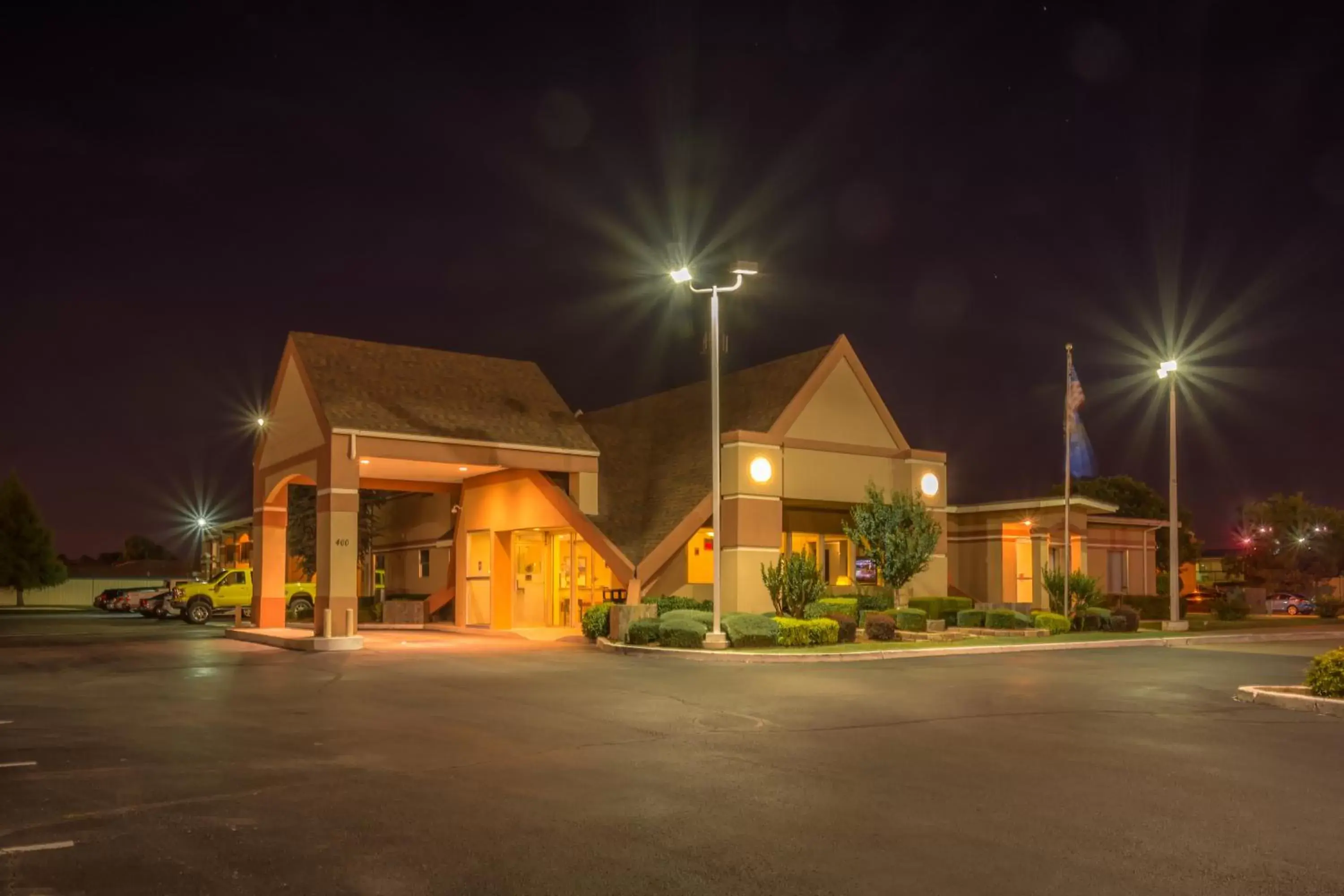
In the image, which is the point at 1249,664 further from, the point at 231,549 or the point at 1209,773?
the point at 231,549

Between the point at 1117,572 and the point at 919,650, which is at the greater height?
the point at 1117,572

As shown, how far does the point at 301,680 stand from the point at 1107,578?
37.0m

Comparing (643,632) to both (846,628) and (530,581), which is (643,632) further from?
(530,581)

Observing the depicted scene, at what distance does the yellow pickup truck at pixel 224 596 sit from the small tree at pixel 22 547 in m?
41.3

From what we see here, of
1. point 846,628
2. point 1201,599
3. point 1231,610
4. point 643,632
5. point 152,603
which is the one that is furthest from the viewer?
point 1201,599

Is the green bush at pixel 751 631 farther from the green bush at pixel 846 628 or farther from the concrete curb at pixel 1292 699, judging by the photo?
the concrete curb at pixel 1292 699

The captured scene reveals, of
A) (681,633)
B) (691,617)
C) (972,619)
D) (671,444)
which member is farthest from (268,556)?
(972,619)

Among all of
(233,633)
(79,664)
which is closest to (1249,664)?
(79,664)

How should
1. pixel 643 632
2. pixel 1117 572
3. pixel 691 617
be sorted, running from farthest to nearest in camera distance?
pixel 1117 572 → pixel 643 632 → pixel 691 617

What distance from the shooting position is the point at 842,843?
7.33m

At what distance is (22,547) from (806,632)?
71.3 metres

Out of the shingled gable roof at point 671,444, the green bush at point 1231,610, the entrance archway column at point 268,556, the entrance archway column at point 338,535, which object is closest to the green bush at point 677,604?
the shingled gable roof at point 671,444

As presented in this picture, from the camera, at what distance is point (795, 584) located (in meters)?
27.8

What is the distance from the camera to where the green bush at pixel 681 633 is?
973 inches
